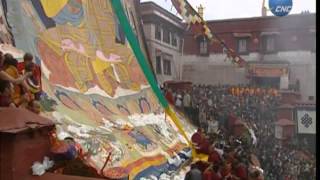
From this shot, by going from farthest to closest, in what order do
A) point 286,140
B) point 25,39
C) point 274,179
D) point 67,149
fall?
1. point 286,140
2. point 274,179
3. point 25,39
4. point 67,149

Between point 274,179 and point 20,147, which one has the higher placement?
point 20,147

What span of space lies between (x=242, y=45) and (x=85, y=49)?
409 inches

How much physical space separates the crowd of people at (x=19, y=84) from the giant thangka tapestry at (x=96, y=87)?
85cm

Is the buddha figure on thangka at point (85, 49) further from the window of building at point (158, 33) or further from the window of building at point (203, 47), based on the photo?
the window of building at point (203, 47)

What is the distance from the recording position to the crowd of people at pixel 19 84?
587 centimetres

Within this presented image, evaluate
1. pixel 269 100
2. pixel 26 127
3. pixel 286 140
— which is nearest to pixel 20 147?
→ pixel 26 127

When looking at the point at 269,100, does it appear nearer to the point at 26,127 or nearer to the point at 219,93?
the point at 219,93

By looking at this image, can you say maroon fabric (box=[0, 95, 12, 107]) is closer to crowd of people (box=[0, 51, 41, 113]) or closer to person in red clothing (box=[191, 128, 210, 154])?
crowd of people (box=[0, 51, 41, 113])

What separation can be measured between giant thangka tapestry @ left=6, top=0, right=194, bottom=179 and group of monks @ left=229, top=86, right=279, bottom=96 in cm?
635

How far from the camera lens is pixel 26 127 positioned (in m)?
5.39

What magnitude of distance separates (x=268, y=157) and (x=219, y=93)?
16.0ft

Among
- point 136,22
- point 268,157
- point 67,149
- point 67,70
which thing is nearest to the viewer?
point 67,149

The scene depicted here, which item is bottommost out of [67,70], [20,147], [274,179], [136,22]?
[274,179]

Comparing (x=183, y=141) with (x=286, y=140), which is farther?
(x=286, y=140)
